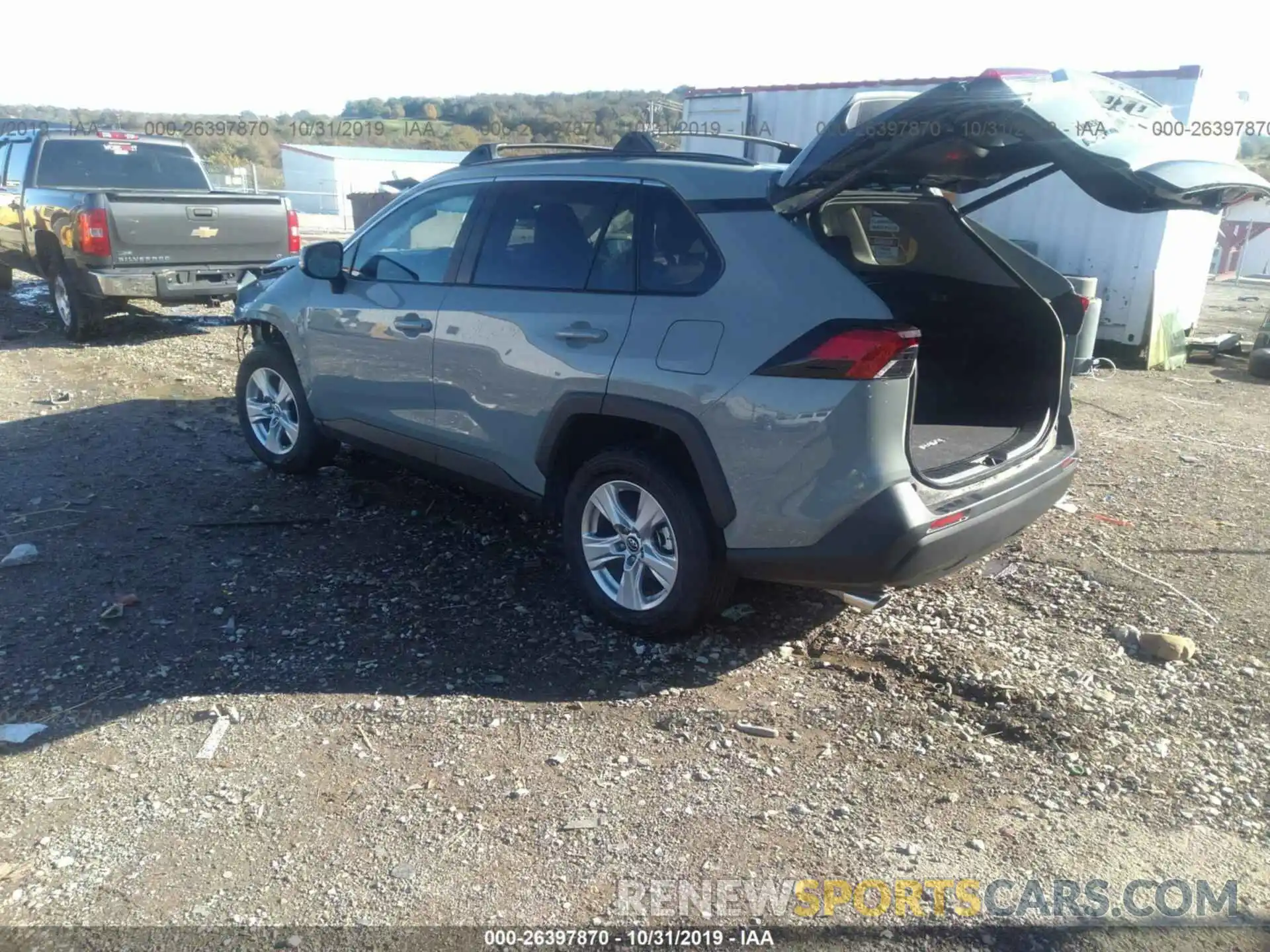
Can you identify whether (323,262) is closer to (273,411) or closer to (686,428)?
(273,411)

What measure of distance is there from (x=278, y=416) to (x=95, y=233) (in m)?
4.60

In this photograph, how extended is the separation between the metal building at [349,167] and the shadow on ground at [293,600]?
35235 millimetres

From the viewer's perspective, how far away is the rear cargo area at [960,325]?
4156mm

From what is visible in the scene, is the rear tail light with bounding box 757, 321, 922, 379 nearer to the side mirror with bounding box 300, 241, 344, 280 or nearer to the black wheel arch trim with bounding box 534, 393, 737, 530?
the black wheel arch trim with bounding box 534, 393, 737, 530

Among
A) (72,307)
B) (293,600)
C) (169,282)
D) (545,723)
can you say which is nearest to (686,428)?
(545,723)

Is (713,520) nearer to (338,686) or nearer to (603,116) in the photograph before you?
(338,686)

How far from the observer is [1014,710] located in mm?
3461

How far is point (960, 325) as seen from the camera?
4.51 meters

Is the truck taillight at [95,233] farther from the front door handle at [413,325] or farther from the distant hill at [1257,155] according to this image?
the distant hill at [1257,155]


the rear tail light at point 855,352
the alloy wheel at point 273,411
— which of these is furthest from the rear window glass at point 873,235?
the alloy wheel at point 273,411

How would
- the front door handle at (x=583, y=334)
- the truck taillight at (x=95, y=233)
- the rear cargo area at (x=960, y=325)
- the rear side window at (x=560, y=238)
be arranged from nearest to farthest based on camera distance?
the front door handle at (x=583, y=334) < the rear side window at (x=560, y=238) < the rear cargo area at (x=960, y=325) < the truck taillight at (x=95, y=233)

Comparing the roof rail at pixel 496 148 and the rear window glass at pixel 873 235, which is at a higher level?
the roof rail at pixel 496 148

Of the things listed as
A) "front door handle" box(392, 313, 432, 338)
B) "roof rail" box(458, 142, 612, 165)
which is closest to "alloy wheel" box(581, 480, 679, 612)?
"front door handle" box(392, 313, 432, 338)

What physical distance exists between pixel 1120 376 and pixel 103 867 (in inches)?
391
